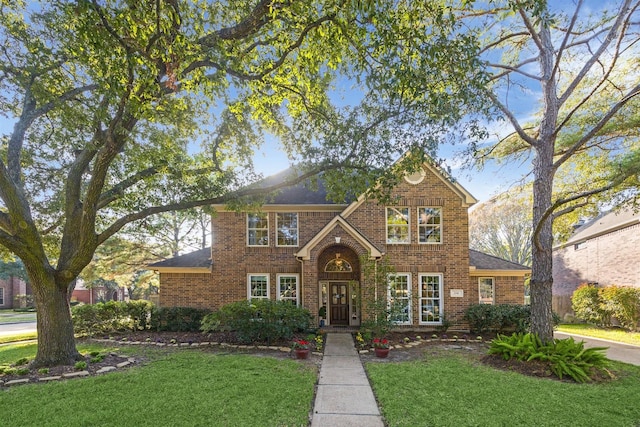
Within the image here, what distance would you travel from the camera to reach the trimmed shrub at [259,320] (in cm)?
1095

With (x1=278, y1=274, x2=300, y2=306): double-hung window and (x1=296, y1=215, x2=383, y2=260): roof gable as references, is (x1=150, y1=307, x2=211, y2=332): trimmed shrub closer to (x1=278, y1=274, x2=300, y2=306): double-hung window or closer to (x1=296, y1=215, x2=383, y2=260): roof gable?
(x1=278, y1=274, x2=300, y2=306): double-hung window

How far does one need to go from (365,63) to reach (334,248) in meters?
9.39

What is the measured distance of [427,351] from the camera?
10461 mm

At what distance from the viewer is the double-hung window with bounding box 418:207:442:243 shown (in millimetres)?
14266

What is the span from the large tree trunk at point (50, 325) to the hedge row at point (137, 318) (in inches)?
195

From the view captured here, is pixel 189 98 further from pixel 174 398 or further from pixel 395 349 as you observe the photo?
pixel 395 349

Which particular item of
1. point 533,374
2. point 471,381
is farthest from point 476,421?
point 533,374

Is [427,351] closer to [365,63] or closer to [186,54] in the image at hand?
[365,63]

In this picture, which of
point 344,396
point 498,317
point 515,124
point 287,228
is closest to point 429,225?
point 498,317

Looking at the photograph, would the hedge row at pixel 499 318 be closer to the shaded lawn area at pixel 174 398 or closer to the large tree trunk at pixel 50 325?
the shaded lawn area at pixel 174 398

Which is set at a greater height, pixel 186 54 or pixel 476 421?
pixel 186 54

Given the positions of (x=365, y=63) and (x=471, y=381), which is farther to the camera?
(x=471, y=381)

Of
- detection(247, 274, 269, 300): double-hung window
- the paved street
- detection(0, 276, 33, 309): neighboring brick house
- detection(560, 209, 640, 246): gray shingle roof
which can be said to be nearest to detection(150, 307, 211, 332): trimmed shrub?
detection(247, 274, 269, 300): double-hung window

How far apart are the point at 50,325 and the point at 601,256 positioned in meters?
26.9
